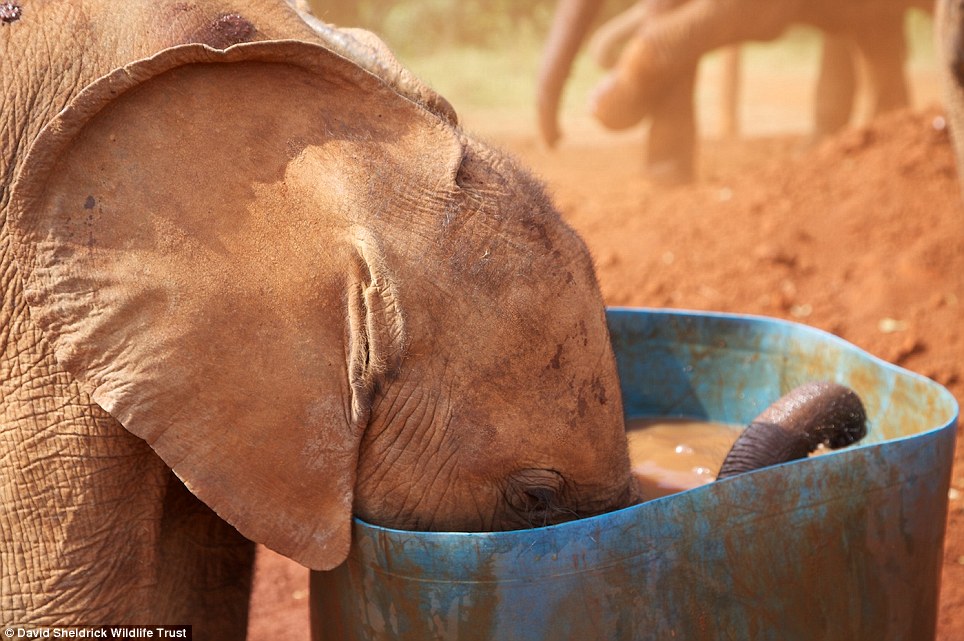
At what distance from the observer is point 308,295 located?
1.79m

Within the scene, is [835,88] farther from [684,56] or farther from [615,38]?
[684,56]

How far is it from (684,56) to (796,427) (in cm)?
558

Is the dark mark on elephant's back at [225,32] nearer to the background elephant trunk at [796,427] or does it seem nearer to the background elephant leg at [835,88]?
the background elephant trunk at [796,427]

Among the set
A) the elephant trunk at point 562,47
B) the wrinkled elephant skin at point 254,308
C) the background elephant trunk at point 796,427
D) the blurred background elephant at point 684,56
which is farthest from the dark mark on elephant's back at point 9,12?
the elephant trunk at point 562,47

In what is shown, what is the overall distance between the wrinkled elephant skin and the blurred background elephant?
5844 millimetres

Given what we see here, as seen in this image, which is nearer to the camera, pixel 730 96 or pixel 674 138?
pixel 674 138

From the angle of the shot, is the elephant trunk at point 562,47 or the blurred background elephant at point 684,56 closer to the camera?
the blurred background elephant at point 684,56

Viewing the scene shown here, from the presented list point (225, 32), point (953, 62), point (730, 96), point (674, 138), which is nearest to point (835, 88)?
point (674, 138)

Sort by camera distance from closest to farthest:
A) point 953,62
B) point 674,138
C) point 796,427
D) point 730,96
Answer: point 796,427 → point 953,62 → point 674,138 → point 730,96

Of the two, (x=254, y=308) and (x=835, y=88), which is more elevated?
(x=835, y=88)

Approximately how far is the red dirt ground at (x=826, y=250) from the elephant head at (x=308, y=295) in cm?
158

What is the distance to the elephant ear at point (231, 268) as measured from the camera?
5.65 ft

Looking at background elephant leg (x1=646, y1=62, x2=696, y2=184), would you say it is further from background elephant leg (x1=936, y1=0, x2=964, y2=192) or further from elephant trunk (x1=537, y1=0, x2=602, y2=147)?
background elephant leg (x1=936, y1=0, x2=964, y2=192)

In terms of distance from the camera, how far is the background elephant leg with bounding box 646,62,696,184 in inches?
322
